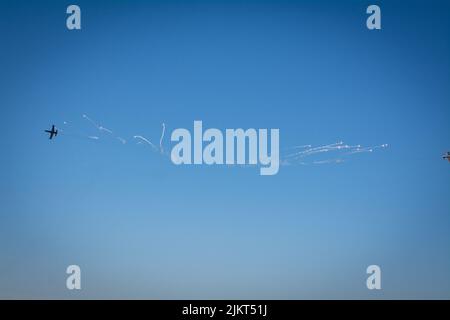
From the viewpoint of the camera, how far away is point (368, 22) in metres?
8.24

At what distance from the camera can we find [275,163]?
8.18 metres
